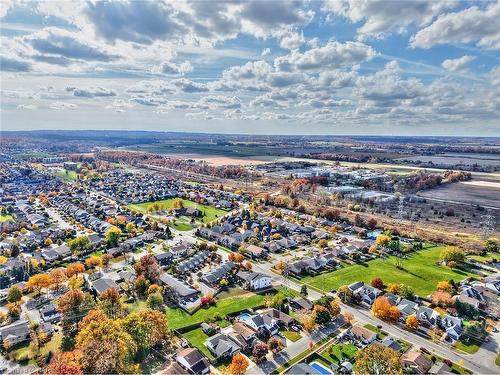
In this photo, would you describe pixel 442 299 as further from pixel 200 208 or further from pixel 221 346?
pixel 200 208

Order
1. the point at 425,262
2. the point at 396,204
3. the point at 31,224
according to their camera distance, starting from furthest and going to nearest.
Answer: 1. the point at 396,204
2. the point at 31,224
3. the point at 425,262

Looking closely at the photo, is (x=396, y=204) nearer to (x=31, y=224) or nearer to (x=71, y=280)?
(x=71, y=280)

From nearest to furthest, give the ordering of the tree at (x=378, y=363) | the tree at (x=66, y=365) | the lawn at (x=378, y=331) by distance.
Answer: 1. the tree at (x=66, y=365)
2. the tree at (x=378, y=363)
3. the lawn at (x=378, y=331)

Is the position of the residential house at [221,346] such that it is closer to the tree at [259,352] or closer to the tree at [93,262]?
the tree at [259,352]

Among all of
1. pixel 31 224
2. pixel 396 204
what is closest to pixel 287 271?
pixel 31 224

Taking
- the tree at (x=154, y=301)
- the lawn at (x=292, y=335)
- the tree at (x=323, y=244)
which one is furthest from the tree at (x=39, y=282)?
the tree at (x=323, y=244)

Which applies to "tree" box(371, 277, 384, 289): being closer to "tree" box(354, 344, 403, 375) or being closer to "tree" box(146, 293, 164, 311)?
"tree" box(354, 344, 403, 375)

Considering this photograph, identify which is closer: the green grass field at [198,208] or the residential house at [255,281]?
the residential house at [255,281]
